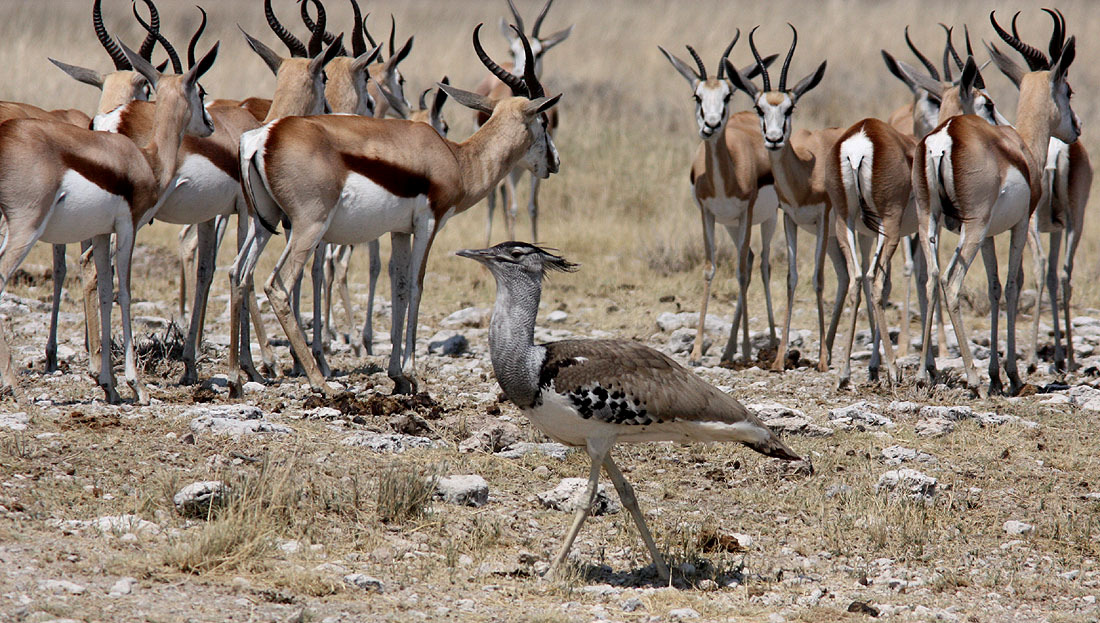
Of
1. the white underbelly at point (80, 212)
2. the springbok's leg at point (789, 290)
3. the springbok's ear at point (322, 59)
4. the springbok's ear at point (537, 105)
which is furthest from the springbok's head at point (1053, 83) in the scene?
the white underbelly at point (80, 212)

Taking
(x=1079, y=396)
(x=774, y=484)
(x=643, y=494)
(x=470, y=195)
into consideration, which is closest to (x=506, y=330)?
(x=643, y=494)

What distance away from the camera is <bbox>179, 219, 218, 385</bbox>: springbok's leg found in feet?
26.3

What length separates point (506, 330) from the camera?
198 inches

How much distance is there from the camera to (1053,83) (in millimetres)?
9516

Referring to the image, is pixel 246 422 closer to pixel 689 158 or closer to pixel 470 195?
pixel 470 195

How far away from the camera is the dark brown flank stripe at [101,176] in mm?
6602

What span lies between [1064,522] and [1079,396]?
282cm

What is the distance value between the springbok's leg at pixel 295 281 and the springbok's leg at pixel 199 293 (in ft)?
1.89

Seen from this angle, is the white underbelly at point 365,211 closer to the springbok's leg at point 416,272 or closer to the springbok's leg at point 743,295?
the springbok's leg at point 416,272

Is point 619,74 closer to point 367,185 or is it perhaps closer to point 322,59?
point 322,59

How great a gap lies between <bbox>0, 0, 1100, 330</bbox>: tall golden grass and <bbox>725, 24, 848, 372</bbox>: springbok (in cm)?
219

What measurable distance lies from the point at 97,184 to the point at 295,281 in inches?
59.3

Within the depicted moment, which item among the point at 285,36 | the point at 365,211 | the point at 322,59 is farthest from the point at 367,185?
the point at 285,36

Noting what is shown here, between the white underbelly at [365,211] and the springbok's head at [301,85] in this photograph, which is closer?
A: the white underbelly at [365,211]
